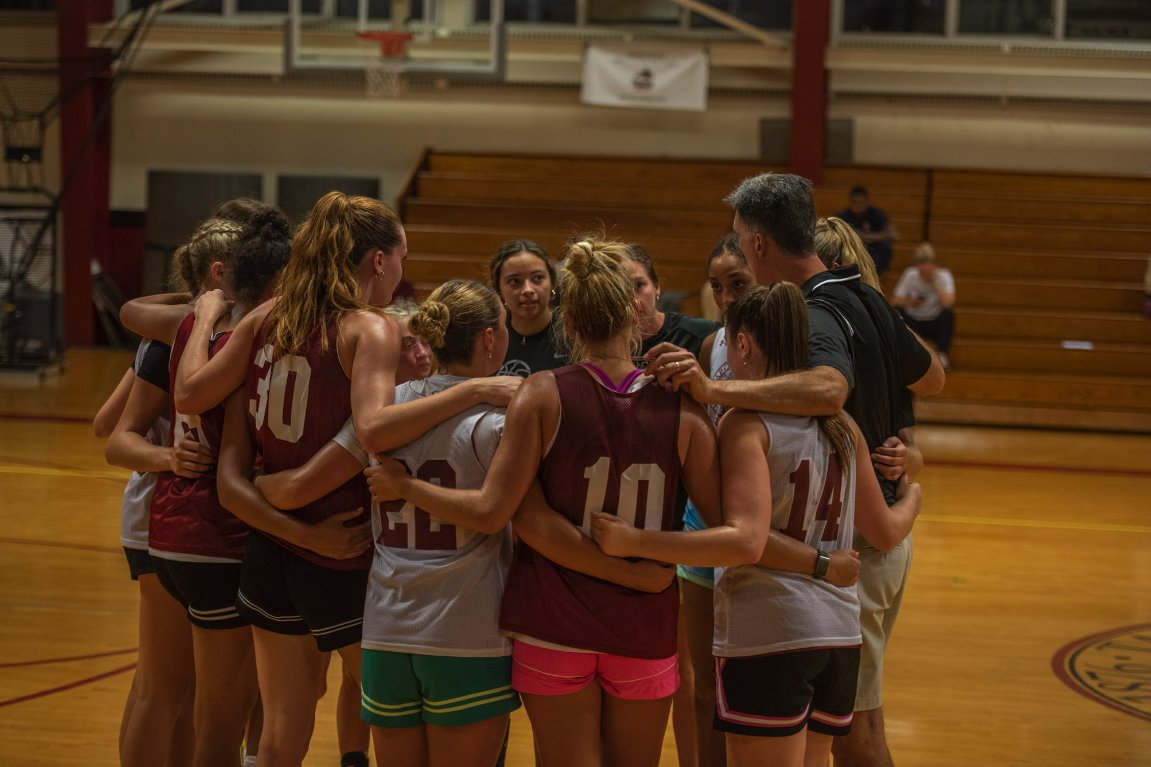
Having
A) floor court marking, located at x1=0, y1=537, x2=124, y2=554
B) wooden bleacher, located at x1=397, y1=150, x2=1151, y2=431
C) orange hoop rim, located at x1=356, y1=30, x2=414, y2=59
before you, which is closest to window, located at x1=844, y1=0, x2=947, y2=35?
wooden bleacher, located at x1=397, y1=150, x2=1151, y2=431

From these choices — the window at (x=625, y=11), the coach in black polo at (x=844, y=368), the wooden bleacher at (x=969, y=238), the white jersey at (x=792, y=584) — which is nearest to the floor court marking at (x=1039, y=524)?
the wooden bleacher at (x=969, y=238)

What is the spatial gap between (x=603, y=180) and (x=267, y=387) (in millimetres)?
11496

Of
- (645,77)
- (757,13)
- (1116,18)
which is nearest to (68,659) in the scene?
(645,77)

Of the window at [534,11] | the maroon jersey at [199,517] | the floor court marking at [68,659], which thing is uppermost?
the window at [534,11]

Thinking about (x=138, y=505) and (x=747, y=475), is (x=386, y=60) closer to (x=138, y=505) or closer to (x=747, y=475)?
(x=138, y=505)

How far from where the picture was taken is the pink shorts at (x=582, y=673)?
244 cm

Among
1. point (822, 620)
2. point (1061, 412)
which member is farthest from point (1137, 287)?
point (822, 620)

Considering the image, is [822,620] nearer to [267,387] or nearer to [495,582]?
[495,582]

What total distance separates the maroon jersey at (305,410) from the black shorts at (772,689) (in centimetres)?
85

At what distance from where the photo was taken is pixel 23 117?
13.5m

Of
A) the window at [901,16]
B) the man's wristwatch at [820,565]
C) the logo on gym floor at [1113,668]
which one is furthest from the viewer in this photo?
the window at [901,16]

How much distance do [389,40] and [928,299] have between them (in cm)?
590

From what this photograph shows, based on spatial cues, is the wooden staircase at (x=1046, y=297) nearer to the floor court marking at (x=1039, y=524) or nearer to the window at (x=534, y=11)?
the floor court marking at (x=1039, y=524)

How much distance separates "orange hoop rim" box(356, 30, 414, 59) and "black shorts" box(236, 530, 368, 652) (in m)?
10.2
